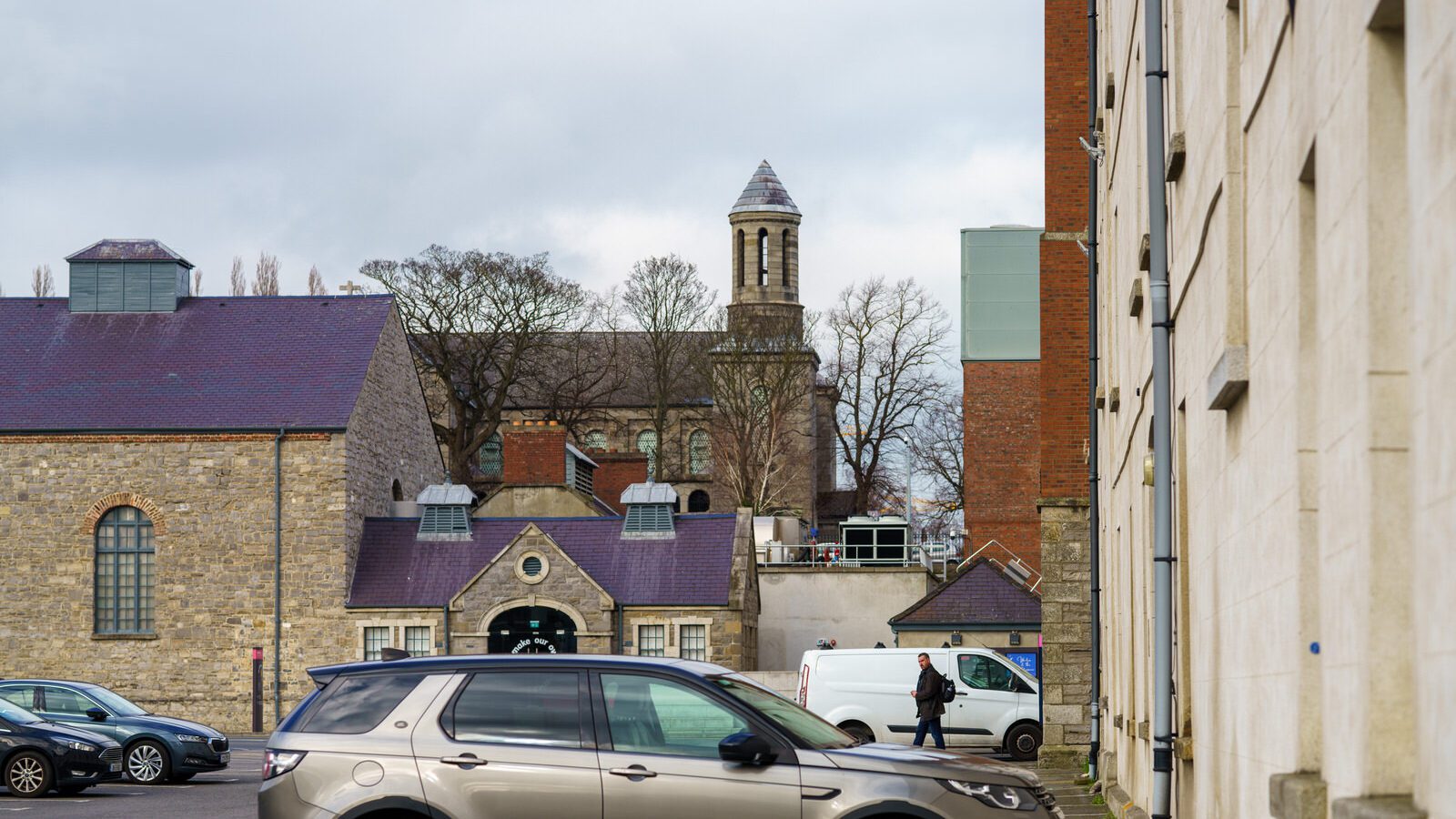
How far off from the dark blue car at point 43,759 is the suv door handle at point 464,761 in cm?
1284

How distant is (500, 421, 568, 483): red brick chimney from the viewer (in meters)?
52.8

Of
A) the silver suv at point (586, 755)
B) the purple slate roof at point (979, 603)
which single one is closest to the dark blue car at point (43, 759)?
the silver suv at point (586, 755)

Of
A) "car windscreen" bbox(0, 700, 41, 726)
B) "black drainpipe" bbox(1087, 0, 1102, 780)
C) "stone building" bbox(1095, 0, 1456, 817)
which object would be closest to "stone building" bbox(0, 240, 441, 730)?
"car windscreen" bbox(0, 700, 41, 726)

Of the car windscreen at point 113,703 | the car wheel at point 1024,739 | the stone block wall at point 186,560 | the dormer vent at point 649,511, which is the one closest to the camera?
the car windscreen at point 113,703

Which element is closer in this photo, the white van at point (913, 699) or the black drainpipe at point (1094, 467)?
the black drainpipe at point (1094, 467)

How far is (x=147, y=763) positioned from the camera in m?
22.2

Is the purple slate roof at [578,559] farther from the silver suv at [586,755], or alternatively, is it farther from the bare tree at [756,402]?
the silver suv at [586,755]

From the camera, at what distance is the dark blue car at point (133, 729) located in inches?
869

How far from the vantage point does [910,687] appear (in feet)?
90.3

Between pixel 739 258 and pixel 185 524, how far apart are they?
→ 5835 centimetres

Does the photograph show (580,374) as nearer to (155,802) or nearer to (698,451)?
(698,451)

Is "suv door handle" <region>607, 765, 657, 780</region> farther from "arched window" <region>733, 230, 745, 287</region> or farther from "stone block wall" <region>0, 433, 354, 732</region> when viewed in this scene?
"arched window" <region>733, 230, 745, 287</region>

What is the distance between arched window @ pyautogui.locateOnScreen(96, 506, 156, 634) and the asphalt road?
71.6ft

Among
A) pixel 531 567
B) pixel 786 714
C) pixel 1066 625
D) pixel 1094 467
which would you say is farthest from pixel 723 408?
pixel 786 714
